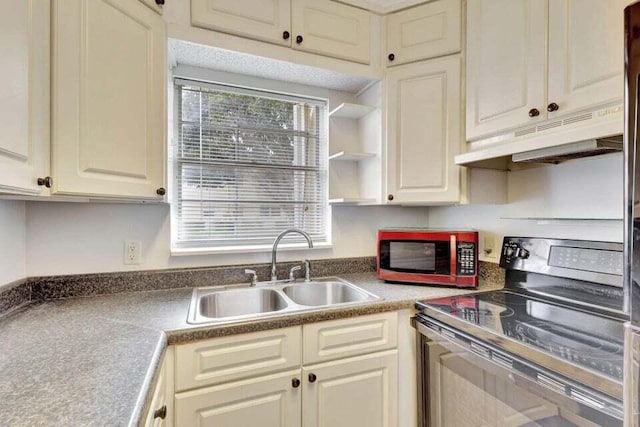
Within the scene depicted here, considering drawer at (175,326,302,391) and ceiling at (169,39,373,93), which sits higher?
ceiling at (169,39,373,93)

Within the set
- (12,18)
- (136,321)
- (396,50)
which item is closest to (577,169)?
(396,50)

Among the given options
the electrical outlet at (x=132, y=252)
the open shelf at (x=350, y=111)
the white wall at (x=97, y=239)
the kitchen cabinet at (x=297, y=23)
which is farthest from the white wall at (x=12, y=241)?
the open shelf at (x=350, y=111)

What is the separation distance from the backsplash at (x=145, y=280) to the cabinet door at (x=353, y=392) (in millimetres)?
637

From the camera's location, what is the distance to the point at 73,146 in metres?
1.00

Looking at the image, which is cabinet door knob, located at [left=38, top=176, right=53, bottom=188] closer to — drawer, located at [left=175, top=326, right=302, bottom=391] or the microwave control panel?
drawer, located at [left=175, top=326, right=302, bottom=391]

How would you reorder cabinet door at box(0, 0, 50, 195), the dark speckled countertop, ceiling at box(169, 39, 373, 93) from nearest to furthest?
the dark speckled countertop → cabinet door at box(0, 0, 50, 195) → ceiling at box(169, 39, 373, 93)

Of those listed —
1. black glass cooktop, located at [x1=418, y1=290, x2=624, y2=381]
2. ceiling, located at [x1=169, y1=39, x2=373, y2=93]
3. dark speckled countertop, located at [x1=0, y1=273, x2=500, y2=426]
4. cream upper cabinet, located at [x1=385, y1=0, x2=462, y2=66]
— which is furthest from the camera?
cream upper cabinet, located at [x1=385, y1=0, x2=462, y2=66]

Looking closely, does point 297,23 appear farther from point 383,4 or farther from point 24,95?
point 24,95

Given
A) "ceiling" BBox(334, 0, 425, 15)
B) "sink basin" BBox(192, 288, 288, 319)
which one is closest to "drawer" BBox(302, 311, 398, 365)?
"sink basin" BBox(192, 288, 288, 319)

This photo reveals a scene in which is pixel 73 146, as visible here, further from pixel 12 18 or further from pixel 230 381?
pixel 230 381

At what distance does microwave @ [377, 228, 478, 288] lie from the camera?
62.3 inches

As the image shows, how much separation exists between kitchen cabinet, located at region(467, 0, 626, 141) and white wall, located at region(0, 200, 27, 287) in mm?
2019

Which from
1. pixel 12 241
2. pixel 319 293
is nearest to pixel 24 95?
pixel 12 241

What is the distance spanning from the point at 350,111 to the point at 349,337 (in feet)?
4.17
